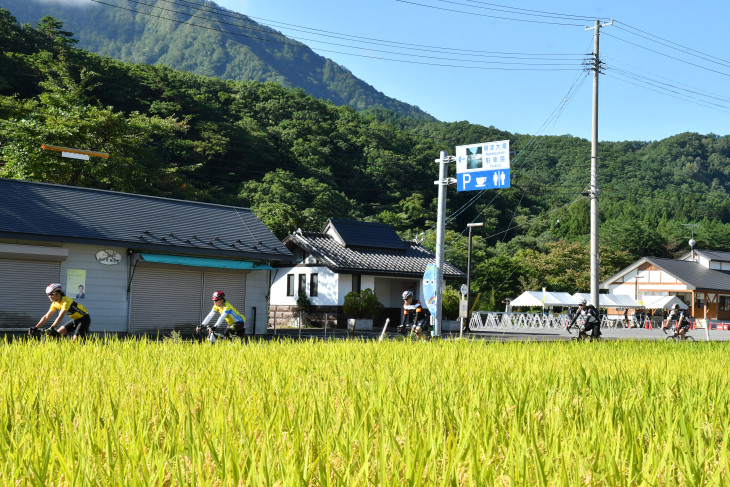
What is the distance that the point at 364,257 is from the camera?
29344 mm

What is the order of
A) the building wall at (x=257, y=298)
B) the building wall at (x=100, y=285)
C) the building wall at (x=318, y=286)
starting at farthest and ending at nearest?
the building wall at (x=318, y=286) < the building wall at (x=257, y=298) < the building wall at (x=100, y=285)

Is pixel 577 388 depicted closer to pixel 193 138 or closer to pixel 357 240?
pixel 357 240

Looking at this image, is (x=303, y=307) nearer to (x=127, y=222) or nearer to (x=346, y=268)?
(x=346, y=268)

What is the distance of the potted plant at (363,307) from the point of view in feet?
86.5

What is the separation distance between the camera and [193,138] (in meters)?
43.2

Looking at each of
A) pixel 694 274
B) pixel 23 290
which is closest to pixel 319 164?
pixel 694 274

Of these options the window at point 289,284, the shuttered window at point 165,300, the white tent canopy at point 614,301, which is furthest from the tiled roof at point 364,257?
the white tent canopy at point 614,301

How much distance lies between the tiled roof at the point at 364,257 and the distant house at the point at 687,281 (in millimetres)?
22131

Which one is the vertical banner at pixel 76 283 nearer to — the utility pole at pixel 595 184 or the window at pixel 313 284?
the window at pixel 313 284

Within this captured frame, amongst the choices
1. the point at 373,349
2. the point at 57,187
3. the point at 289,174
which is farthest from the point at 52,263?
the point at 289,174

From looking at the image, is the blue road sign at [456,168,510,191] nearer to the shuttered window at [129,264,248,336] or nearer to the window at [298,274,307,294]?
the shuttered window at [129,264,248,336]

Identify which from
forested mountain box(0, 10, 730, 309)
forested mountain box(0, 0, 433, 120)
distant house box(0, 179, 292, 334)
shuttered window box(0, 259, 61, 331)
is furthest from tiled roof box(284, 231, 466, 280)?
forested mountain box(0, 0, 433, 120)

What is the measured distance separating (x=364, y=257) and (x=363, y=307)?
3.30 metres

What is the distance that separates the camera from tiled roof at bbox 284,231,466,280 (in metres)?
27.8
